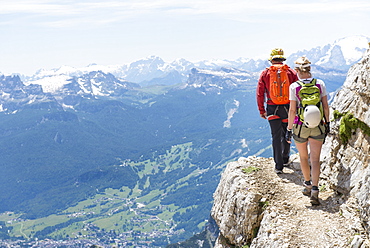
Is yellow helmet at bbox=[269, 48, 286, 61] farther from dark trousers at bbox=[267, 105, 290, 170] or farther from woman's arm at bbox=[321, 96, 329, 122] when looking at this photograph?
woman's arm at bbox=[321, 96, 329, 122]

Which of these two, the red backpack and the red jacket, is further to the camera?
the red jacket

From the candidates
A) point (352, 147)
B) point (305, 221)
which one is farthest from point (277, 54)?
point (305, 221)

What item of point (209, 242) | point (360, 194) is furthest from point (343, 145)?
point (209, 242)

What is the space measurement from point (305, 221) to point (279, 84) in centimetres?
612

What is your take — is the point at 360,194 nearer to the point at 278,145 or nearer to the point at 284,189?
the point at 284,189

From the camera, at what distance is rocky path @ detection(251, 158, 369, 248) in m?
10.9

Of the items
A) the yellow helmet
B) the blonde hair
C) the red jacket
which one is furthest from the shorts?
the yellow helmet

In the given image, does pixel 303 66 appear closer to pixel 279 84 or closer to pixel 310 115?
pixel 310 115

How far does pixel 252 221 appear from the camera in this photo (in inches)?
559

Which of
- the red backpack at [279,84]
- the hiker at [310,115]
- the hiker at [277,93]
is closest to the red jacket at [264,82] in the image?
the hiker at [277,93]

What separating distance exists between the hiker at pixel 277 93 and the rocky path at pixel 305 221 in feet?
8.03

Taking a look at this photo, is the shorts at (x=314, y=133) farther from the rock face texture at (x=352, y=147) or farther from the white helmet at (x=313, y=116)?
the rock face texture at (x=352, y=147)

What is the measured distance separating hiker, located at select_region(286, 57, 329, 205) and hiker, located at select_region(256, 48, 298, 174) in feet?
7.45

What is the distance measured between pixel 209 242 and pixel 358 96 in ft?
400
